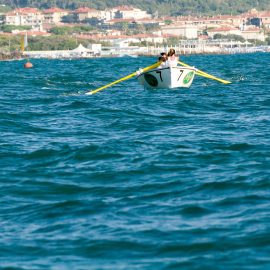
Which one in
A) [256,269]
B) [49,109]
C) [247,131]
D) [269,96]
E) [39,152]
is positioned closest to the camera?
[256,269]

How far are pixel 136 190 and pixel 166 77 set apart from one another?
21046 mm

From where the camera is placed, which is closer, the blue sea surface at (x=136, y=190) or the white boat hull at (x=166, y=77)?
the blue sea surface at (x=136, y=190)

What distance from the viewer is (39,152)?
18.5 meters

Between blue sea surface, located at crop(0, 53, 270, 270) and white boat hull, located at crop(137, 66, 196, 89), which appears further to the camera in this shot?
white boat hull, located at crop(137, 66, 196, 89)

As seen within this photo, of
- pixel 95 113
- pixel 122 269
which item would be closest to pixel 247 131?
pixel 95 113

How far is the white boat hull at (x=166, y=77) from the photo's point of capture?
116 feet

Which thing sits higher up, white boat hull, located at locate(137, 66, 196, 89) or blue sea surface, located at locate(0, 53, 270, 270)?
blue sea surface, located at locate(0, 53, 270, 270)

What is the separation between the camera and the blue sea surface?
38.3 feet

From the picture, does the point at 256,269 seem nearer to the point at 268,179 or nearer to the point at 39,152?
the point at 268,179

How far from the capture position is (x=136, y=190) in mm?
14852

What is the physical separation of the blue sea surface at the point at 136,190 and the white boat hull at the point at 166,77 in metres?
8.85

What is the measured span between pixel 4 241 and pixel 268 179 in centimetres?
451

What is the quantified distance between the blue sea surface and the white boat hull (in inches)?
349

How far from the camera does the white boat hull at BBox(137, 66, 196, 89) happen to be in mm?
35219
